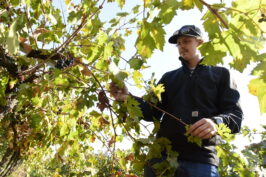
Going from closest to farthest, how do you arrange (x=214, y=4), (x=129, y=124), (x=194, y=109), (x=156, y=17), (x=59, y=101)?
1. (x=214, y=4)
2. (x=156, y=17)
3. (x=129, y=124)
4. (x=194, y=109)
5. (x=59, y=101)

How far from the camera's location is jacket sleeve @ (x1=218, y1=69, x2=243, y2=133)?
1.92 m

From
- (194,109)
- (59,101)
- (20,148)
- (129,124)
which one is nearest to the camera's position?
(129,124)

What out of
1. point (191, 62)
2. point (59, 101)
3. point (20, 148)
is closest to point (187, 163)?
point (191, 62)

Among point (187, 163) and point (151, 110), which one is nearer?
point (187, 163)

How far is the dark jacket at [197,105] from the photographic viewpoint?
195 centimetres

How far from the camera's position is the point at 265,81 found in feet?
2.87

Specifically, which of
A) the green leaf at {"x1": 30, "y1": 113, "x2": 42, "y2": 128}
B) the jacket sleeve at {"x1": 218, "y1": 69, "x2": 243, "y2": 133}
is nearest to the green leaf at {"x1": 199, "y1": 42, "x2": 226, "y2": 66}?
the jacket sleeve at {"x1": 218, "y1": 69, "x2": 243, "y2": 133}

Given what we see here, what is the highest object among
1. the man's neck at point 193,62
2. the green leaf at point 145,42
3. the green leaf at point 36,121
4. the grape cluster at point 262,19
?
the man's neck at point 193,62

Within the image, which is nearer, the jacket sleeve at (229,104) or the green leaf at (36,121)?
the jacket sleeve at (229,104)

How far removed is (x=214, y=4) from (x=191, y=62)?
137 cm

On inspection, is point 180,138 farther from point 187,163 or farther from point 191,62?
point 191,62

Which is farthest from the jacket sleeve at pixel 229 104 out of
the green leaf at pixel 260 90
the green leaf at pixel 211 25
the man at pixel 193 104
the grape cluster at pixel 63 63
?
the grape cluster at pixel 63 63

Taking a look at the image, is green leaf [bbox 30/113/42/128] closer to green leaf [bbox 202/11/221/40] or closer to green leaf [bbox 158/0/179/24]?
green leaf [bbox 158/0/179/24]

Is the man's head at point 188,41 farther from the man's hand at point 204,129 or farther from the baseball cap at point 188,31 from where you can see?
the man's hand at point 204,129
